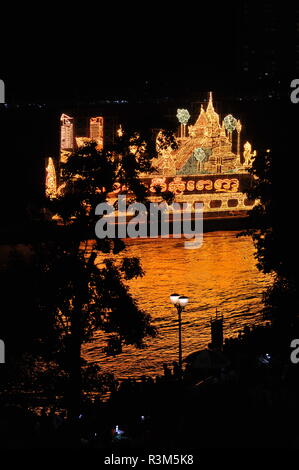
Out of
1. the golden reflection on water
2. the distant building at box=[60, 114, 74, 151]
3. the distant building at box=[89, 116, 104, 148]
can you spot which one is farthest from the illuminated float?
the distant building at box=[60, 114, 74, 151]

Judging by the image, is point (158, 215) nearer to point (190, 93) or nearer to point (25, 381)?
point (25, 381)

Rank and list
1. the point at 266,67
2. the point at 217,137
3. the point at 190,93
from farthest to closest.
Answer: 1. the point at 266,67
2. the point at 190,93
3. the point at 217,137

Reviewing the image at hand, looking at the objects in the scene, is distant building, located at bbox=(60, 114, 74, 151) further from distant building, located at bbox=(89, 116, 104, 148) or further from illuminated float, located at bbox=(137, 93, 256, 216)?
illuminated float, located at bbox=(137, 93, 256, 216)

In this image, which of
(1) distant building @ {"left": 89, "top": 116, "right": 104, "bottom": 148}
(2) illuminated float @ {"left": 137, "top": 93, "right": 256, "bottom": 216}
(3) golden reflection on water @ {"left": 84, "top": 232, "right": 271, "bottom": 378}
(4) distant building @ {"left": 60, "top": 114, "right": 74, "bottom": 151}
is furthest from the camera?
(2) illuminated float @ {"left": 137, "top": 93, "right": 256, "bottom": 216}

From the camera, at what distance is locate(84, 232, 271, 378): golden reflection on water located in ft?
61.1

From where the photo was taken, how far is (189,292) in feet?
84.0

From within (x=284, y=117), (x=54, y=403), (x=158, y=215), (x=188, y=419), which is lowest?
(x=54, y=403)

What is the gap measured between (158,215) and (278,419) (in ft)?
17.9

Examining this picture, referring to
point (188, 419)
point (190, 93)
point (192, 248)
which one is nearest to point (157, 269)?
point (192, 248)

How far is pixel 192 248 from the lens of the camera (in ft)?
117

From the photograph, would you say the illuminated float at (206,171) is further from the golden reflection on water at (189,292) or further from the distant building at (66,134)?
the distant building at (66,134)

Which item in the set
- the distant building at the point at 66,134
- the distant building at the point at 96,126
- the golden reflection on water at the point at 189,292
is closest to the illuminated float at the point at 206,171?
the distant building at the point at 96,126

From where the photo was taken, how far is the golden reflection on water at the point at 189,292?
1861 cm

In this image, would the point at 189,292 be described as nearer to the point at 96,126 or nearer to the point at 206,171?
the point at 96,126
